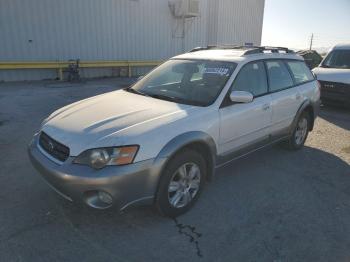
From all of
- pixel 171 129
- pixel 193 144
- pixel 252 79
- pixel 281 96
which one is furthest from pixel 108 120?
pixel 281 96

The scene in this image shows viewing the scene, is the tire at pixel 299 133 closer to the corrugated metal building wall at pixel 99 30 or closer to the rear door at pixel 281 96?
the rear door at pixel 281 96

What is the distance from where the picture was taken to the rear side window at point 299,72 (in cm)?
532

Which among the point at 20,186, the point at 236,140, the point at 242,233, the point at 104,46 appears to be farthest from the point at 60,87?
the point at 242,233

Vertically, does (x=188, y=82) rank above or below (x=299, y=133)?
above

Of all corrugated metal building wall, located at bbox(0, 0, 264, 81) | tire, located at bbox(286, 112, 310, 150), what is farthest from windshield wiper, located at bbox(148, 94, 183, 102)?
corrugated metal building wall, located at bbox(0, 0, 264, 81)

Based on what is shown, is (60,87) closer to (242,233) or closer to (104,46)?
(104,46)

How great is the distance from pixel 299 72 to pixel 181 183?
A: 129 inches

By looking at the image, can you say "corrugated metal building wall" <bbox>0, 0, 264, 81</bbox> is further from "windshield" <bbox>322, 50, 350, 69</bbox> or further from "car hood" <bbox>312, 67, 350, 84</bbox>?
"car hood" <bbox>312, 67, 350, 84</bbox>

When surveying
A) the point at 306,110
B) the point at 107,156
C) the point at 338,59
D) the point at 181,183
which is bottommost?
the point at 181,183

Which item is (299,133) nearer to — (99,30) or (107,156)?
(107,156)

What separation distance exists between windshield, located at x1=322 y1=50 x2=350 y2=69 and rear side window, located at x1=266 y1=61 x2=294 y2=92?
526cm

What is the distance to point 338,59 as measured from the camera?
31.6ft

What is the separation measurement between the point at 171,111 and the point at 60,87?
899 cm

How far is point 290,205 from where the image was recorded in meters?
3.82
